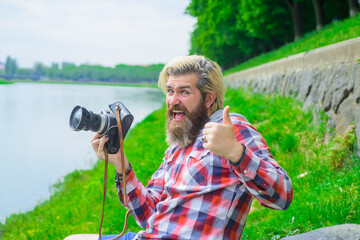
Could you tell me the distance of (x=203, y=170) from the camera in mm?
1800

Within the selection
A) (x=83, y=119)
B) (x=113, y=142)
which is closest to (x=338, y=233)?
(x=113, y=142)

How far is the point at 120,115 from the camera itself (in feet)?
6.59

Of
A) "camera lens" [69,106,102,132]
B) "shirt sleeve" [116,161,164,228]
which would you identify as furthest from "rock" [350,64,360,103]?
"camera lens" [69,106,102,132]

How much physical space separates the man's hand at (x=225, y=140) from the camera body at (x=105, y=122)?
613 mm

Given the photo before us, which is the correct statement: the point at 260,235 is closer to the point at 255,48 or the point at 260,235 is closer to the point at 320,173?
the point at 320,173

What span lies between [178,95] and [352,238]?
1194 mm

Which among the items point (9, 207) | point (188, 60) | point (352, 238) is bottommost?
point (9, 207)

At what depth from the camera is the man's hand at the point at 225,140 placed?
5.05 ft

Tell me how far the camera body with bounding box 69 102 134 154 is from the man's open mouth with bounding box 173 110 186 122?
0.27 metres

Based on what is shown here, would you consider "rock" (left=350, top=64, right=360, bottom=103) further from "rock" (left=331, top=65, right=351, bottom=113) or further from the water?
the water

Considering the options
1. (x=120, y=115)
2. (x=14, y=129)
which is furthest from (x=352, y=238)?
(x=14, y=129)

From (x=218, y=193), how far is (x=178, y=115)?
567 millimetres

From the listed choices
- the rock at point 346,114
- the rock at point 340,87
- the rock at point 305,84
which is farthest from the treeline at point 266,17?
the rock at point 346,114

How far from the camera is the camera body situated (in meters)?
1.87
